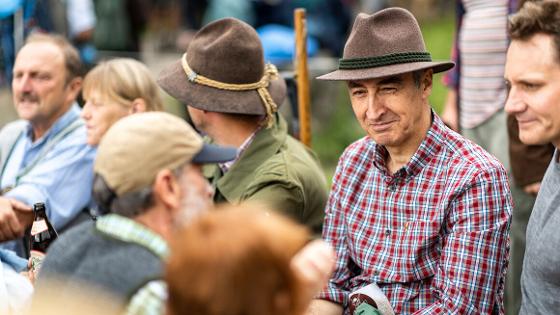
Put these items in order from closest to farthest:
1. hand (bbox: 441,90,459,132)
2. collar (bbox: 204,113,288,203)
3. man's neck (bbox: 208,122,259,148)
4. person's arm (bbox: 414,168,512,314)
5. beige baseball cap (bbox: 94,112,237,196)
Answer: beige baseball cap (bbox: 94,112,237,196)
person's arm (bbox: 414,168,512,314)
collar (bbox: 204,113,288,203)
man's neck (bbox: 208,122,259,148)
hand (bbox: 441,90,459,132)

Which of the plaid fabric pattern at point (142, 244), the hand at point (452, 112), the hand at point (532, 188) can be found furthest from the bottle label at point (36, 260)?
the hand at point (452, 112)

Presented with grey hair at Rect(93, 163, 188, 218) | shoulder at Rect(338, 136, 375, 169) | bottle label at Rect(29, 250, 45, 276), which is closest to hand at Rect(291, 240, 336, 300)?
grey hair at Rect(93, 163, 188, 218)

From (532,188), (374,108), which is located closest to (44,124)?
(374,108)

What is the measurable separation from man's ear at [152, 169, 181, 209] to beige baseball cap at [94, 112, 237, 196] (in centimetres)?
2

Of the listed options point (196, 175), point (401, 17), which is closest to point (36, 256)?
point (196, 175)

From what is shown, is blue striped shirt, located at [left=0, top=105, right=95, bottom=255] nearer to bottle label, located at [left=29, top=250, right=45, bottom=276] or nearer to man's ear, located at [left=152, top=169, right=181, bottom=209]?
bottle label, located at [left=29, top=250, right=45, bottom=276]

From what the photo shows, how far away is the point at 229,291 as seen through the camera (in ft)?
6.30

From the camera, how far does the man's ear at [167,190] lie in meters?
2.51

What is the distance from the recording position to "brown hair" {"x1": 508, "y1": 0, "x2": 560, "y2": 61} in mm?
3006

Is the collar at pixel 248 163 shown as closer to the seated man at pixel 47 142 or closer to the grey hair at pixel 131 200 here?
the seated man at pixel 47 142

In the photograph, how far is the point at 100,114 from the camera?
454 centimetres

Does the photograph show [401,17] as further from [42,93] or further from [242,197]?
[42,93]

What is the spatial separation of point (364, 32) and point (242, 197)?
936 millimetres

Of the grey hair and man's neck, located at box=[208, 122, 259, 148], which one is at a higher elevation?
the grey hair
